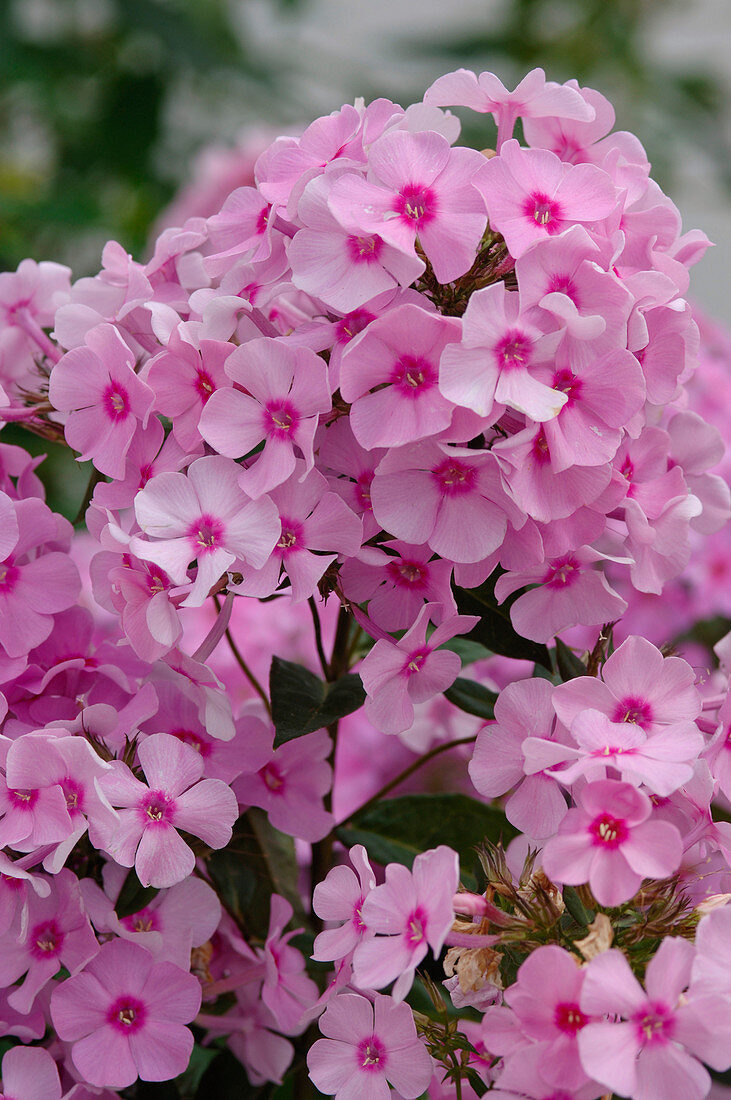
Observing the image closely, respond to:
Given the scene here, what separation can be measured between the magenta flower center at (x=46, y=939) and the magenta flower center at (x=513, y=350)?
26 centimetres

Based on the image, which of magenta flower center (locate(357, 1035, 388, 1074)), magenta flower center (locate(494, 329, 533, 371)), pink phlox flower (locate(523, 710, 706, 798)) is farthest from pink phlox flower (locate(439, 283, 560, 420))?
magenta flower center (locate(357, 1035, 388, 1074))

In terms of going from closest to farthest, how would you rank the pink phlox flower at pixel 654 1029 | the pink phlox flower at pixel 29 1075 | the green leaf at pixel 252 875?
the pink phlox flower at pixel 654 1029
the pink phlox flower at pixel 29 1075
the green leaf at pixel 252 875

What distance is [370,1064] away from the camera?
39 centimetres

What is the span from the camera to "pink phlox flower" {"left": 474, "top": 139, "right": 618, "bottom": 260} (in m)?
0.40

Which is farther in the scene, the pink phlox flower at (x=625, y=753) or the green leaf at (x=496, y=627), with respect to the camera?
the green leaf at (x=496, y=627)

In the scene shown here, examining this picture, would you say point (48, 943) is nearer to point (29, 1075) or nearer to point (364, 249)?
point (29, 1075)

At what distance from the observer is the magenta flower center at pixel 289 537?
410mm

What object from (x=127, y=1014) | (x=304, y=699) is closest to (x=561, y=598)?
(x=304, y=699)

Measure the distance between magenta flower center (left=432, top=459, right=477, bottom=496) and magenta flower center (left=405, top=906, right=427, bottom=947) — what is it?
0.14 m

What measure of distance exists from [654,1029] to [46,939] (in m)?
0.22

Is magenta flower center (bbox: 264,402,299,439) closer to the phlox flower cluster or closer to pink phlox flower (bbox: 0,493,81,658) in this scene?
the phlox flower cluster

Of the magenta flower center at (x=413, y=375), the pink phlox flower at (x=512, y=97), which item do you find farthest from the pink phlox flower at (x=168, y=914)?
the pink phlox flower at (x=512, y=97)

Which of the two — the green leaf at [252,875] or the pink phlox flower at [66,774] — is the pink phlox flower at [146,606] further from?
the green leaf at [252,875]

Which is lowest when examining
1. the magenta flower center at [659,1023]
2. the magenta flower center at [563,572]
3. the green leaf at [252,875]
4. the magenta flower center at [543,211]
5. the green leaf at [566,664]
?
the green leaf at [252,875]
